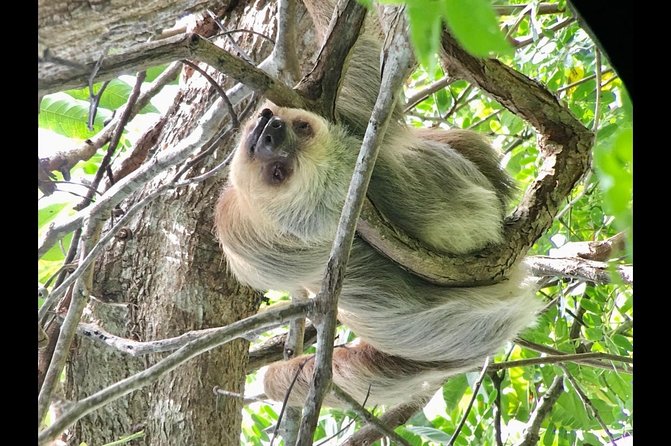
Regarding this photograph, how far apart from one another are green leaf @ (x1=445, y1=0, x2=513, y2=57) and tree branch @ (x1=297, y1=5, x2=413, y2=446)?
1.25m

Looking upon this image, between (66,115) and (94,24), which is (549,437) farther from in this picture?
(94,24)

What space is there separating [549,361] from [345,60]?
1.99 metres

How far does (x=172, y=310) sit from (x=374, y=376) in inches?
53.7

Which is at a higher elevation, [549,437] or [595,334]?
[595,334]

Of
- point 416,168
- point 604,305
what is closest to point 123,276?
point 416,168

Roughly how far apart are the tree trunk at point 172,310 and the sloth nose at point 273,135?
2.08 feet

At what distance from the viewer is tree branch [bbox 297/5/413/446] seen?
6.47 ft

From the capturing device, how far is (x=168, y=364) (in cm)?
182

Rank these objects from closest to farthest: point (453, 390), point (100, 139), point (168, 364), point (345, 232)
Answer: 1. point (168, 364)
2. point (345, 232)
3. point (100, 139)
4. point (453, 390)

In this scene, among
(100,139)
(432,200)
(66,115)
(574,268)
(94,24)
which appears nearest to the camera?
(94,24)

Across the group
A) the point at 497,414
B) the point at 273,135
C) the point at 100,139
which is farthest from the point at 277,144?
the point at 497,414

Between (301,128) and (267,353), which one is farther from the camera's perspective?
(267,353)

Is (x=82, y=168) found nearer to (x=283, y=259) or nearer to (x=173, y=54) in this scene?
(x=283, y=259)
